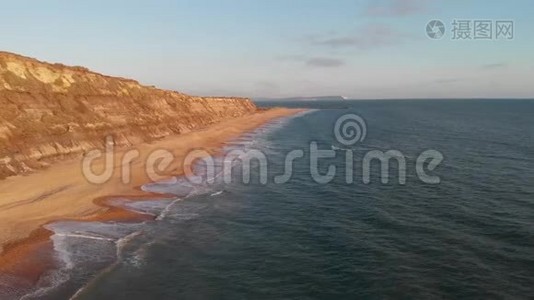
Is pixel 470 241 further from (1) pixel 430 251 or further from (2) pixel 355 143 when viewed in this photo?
(2) pixel 355 143

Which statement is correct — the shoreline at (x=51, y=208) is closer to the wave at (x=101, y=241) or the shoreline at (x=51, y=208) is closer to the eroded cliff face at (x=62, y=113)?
the wave at (x=101, y=241)

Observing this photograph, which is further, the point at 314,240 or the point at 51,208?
the point at 51,208

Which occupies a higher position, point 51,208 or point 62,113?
point 62,113

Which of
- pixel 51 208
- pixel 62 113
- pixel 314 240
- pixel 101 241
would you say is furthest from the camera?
pixel 62 113

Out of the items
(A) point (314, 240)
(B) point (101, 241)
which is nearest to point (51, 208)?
(B) point (101, 241)

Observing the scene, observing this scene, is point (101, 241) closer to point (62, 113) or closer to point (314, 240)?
point (314, 240)
